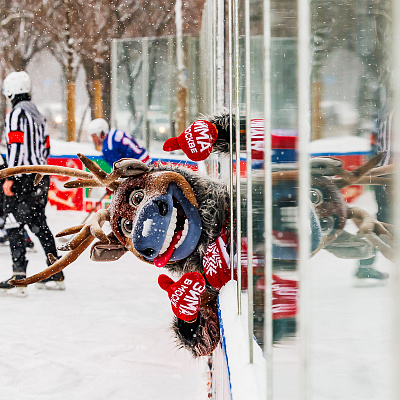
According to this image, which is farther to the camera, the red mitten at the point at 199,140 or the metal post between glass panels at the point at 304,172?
the red mitten at the point at 199,140

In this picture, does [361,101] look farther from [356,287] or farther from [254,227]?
[254,227]

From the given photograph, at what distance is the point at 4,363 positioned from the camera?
2156mm

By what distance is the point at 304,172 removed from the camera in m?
0.31

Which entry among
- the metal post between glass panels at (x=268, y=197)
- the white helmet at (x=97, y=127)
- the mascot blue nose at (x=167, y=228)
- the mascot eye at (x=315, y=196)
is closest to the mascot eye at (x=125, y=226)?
the mascot blue nose at (x=167, y=228)

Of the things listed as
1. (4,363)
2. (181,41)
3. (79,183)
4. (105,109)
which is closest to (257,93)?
(79,183)

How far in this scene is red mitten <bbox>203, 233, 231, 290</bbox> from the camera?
3.83 ft

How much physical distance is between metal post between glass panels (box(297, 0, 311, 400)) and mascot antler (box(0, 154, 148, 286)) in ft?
3.44

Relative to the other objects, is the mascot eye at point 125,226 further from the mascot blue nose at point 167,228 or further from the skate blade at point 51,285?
the skate blade at point 51,285

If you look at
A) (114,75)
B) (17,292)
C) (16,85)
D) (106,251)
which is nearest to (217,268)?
(106,251)

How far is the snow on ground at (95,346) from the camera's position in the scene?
1.89 meters

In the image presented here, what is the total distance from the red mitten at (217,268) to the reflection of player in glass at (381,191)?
92cm

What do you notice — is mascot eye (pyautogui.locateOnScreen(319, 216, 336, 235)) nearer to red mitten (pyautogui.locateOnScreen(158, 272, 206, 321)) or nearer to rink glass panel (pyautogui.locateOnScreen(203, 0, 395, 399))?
rink glass panel (pyautogui.locateOnScreen(203, 0, 395, 399))

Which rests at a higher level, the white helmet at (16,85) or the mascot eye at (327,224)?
the white helmet at (16,85)

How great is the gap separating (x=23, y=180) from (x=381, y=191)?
10.4ft
